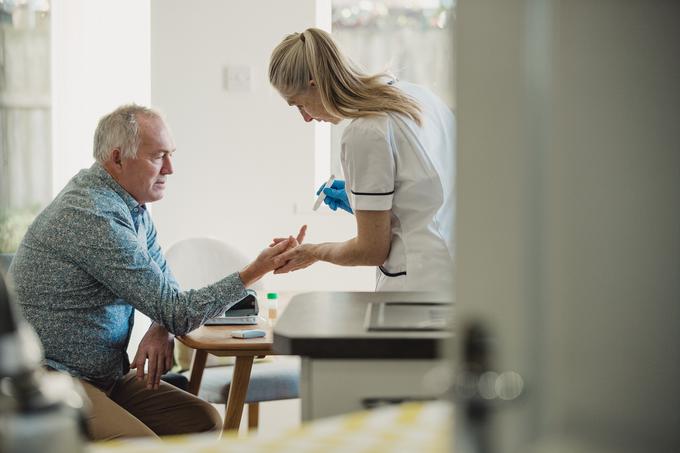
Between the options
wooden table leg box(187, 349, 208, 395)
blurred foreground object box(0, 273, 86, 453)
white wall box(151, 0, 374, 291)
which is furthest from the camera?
white wall box(151, 0, 374, 291)

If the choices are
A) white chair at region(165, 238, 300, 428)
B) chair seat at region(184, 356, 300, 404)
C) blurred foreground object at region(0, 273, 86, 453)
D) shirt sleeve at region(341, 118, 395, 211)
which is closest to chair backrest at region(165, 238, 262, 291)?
white chair at region(165, 238, 300, 428)

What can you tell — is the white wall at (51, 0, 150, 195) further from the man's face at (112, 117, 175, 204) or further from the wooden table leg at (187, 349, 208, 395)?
the man's face at (112, 117, 175, 204)

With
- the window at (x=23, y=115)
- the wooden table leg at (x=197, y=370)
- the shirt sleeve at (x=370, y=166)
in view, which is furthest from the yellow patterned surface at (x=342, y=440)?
the window at (x=23, y=115)

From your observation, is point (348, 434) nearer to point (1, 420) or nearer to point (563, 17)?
point (1, 420)

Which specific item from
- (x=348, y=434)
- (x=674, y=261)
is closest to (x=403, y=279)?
(x=348, y=434)

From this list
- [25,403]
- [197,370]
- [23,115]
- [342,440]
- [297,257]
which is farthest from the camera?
[23,115]

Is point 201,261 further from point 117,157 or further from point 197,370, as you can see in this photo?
point 117,157

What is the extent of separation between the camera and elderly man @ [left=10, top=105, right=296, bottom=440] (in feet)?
7.06

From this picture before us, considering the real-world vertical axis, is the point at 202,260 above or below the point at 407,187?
below

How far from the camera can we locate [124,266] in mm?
2145

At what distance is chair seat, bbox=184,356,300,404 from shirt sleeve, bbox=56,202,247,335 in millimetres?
704

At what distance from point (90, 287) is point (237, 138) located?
83.9 inches

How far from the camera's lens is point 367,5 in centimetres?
448

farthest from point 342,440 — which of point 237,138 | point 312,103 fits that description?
point 237,138
